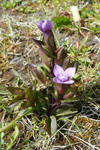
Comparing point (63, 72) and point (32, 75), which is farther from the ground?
point (63, 72)

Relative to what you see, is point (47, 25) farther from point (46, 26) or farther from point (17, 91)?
point (17, 91)

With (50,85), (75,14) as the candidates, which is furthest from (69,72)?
A: (75,14)

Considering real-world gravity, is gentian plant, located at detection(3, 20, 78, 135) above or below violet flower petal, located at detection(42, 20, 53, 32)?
below

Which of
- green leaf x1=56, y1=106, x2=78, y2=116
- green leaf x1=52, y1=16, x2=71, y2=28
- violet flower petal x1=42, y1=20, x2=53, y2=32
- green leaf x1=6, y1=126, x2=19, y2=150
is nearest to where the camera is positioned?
violet flower petal x1=42, y1=20, x2=53, y2=32

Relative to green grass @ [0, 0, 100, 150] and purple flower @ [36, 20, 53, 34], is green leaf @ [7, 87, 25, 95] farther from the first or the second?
purple flower @ [36, 20, 53, 34]

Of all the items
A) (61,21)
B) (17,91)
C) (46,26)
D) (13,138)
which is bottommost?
(13,138)

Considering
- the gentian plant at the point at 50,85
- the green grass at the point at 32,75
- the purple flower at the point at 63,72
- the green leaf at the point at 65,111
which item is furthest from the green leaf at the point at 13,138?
the purple flower at the point at 63,72

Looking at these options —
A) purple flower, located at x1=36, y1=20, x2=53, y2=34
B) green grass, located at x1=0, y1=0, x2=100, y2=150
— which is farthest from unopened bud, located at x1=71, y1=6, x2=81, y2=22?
purple flower, located at x1=36, y1=20, x2=53, y2=34

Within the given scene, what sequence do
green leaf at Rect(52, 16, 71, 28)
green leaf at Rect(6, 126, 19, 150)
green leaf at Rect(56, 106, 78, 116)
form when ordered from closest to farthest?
green leaf at Rect(6, 126, 19, 150) < green leaf at Rect(56, 106, 78, 116) < green leaf at Rect(52, 16, 71, 28)

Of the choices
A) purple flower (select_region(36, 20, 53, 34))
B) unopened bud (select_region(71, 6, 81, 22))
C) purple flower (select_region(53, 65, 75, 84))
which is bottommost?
purple flower (select_region(53, 65, 75, 84))
